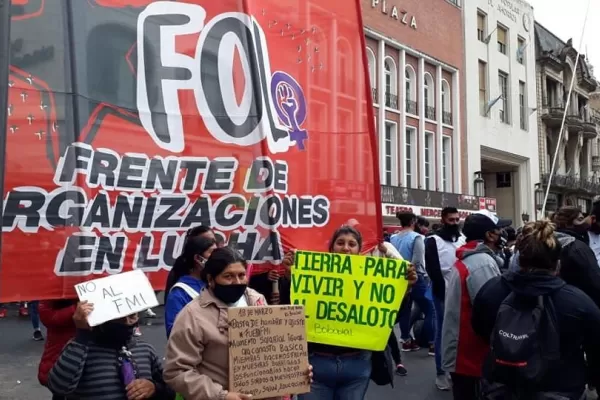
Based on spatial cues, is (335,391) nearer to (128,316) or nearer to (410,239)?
(128,316)

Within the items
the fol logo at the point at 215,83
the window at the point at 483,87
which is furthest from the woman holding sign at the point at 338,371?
the window at the point at 483,87

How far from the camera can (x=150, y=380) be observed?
321 centimetres

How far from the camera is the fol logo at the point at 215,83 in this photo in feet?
11.3

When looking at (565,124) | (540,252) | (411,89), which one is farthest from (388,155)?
(540,252)

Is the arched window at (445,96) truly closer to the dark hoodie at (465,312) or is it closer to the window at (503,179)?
the window at (503,179)

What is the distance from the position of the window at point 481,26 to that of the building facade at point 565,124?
6.37m

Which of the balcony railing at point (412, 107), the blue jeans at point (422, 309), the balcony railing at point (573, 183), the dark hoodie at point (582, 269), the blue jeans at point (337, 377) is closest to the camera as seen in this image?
the blue jeans at point (337, 377)

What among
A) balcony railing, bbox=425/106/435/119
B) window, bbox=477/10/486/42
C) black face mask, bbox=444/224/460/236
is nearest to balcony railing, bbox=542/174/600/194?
window, bbox=477/10/486/42

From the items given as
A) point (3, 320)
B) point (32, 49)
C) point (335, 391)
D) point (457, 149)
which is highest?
point (457, 149)

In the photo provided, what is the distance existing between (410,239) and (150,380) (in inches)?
204

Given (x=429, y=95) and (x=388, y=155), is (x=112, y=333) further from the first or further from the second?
(x=429, y=95)

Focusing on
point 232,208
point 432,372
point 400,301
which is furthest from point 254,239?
point 432,372

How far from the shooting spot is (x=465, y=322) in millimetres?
4242

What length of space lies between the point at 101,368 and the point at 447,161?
1061 inches
